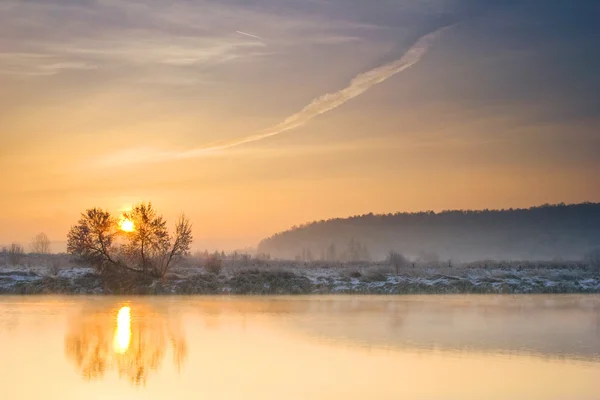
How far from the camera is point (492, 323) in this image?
2516 centimetres

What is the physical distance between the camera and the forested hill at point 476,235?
137375 millimetres

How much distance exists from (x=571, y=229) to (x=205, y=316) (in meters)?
128

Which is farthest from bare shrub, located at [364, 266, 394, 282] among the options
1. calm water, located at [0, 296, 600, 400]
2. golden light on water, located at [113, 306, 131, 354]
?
golden light on water, located at [113, 306, 131, 354]

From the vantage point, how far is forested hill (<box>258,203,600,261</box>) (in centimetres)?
13738

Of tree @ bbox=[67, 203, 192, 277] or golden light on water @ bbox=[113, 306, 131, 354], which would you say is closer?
golden light on water @ bbox=[113, 306, 131, 354]

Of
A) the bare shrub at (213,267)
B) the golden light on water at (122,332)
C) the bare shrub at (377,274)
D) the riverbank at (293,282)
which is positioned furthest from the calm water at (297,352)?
the bare shrub at (213,267)

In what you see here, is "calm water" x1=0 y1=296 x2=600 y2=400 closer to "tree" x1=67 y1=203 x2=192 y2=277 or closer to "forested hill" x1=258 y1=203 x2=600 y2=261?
"tree" x1=67 y1=203 x2=192 y2=277

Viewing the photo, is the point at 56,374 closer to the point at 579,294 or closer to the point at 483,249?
the point at 579,294

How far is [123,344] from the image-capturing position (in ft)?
63.6

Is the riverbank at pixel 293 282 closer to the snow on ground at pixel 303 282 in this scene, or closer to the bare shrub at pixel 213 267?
the snow on ground at pixel 303 282

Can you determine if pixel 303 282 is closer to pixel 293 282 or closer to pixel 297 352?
pixel 293 282

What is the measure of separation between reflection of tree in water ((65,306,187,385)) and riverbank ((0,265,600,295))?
1273 centimetres

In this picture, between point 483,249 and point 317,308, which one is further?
point 483,249

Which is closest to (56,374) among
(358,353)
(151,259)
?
(358,353)
